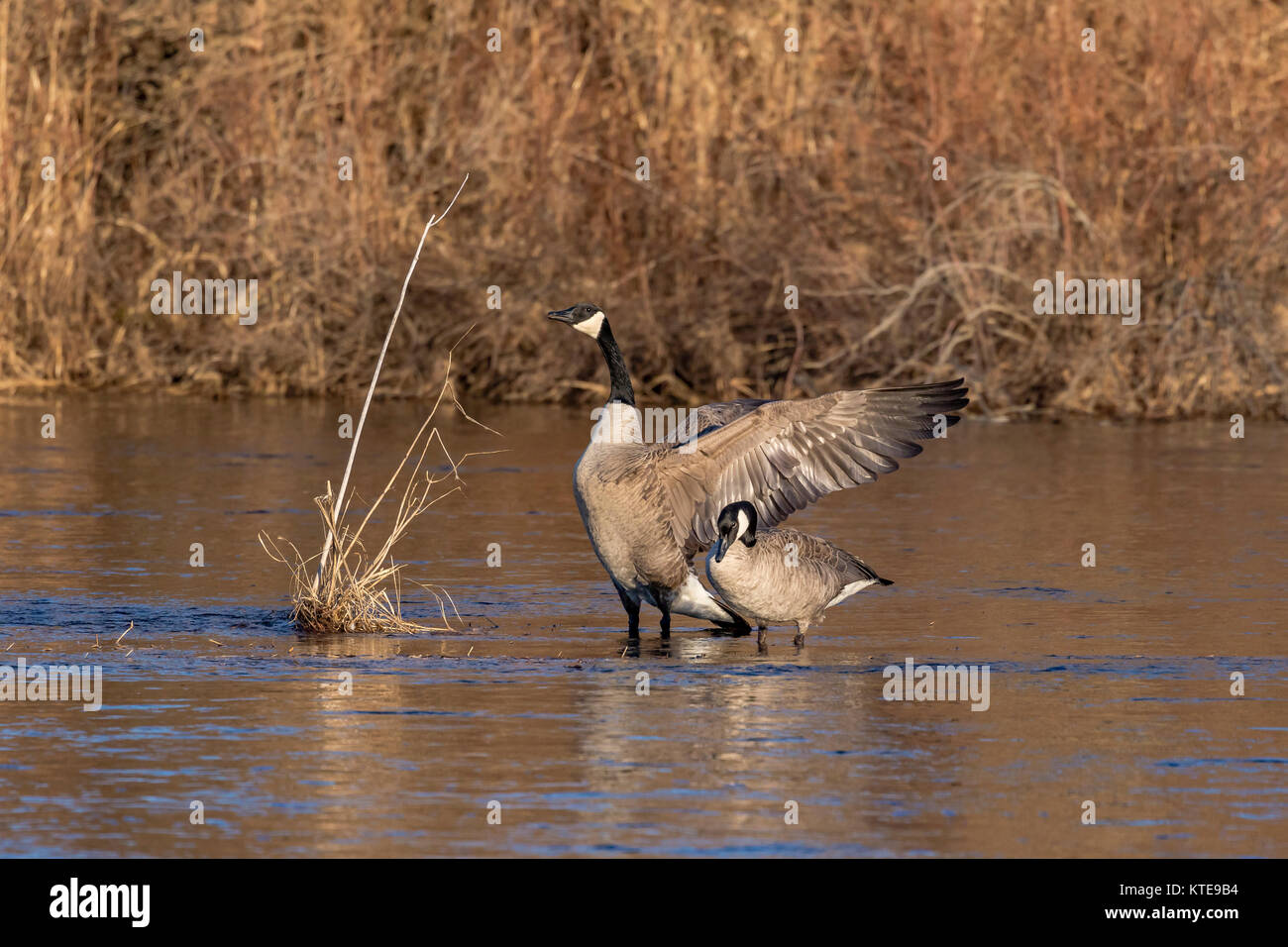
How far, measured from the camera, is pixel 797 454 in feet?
31.4

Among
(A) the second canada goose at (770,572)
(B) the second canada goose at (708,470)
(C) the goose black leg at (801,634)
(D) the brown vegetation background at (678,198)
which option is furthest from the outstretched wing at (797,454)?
(D) the brown vegetation background at (678,198)

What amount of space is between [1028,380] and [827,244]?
223 centimetres

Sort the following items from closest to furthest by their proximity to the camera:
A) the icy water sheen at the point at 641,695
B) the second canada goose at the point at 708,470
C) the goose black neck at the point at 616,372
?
the icy water sheen at the point at 641,695 < the second canada goose at the point at 708,470 < the goose black neck at the point at 616,372

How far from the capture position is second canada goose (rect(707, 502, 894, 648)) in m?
8.85

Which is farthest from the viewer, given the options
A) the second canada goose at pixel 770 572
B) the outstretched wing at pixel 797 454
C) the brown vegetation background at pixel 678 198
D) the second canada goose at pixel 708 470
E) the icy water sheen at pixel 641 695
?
the brown vegetation background at pixel 678 198

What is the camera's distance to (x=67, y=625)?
9.43 metres

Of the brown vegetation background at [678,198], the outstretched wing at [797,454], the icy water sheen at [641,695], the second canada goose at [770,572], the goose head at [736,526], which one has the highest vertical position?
the brown vegetation background at [678,198]

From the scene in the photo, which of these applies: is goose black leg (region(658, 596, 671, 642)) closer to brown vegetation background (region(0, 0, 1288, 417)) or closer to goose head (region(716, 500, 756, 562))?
goose head (region(716, 500, 756, 562))

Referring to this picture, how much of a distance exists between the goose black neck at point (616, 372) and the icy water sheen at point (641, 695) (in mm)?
1013

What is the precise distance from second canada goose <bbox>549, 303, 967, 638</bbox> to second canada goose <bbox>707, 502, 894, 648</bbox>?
0.83 ft

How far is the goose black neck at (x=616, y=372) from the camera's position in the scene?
9500 mm

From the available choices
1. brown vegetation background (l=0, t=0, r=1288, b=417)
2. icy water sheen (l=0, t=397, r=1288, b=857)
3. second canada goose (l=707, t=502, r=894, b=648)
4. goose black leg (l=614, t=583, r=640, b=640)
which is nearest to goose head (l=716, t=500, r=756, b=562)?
second canada goose (l=707, t=502, r=894, b=648)

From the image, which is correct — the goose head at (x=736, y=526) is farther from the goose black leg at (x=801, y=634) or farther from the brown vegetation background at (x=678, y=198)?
the brown vegetation background at (x=678, y=198)
